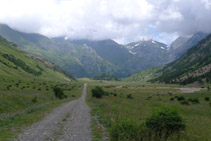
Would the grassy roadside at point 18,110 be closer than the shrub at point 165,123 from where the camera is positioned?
No

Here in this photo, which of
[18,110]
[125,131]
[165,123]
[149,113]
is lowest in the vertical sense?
[18,110]

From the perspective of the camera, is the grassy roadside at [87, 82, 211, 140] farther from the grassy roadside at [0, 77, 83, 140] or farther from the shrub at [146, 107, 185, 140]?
the grassy roadside at [0, 77, 83, 140]

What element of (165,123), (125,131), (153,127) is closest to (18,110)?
(125,131)

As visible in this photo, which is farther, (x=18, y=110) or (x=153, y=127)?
(x=18, y=110)

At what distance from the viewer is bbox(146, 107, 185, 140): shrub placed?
Result: 1225 centimetres

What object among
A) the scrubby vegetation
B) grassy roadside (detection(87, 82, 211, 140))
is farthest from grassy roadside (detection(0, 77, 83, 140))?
the scrubby vegetation

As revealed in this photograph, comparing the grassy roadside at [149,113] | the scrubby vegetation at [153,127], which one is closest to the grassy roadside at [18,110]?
the grassy roadside at [149,113]

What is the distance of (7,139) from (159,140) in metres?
11.5

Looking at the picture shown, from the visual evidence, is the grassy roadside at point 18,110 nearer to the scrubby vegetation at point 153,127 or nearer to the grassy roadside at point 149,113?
the grassy roadside at point 149,113

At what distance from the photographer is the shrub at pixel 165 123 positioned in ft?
40.2

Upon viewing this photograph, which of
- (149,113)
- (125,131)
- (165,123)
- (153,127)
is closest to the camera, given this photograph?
(125,131)

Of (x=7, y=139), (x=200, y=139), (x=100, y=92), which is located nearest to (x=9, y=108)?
(x=7, y=139)

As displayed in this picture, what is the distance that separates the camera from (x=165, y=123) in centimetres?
1227

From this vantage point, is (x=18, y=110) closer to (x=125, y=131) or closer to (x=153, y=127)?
(x=125, y=131)
